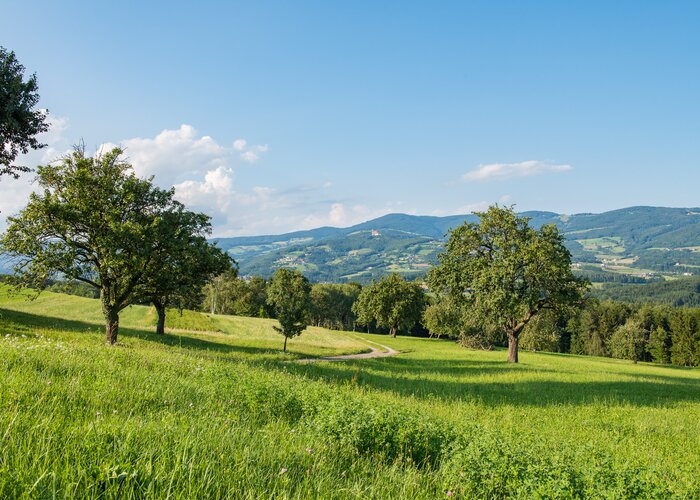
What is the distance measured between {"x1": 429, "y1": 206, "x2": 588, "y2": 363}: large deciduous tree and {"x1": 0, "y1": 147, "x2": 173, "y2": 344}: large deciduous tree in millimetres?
24714

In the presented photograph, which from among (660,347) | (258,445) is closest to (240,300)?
(660,347)

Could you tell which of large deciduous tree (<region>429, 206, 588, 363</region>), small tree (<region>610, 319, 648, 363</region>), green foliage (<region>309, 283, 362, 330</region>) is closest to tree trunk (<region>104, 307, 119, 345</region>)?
large deciduous tree (<region>429, 206, 588, 363</region>)

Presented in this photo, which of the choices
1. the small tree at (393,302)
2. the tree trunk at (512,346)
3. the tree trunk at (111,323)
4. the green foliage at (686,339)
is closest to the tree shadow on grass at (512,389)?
the tree trunk at (512,346)

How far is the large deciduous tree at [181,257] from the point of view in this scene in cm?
2389

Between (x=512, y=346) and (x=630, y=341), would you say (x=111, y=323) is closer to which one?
(x=512, y=346)

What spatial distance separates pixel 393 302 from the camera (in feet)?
319

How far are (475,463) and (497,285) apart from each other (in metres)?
29.4

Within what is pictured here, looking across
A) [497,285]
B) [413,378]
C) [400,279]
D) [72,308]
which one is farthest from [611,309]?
[72,308]

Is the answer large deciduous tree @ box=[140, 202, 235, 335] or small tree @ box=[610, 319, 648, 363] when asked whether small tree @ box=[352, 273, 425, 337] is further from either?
large deciduous tree @ box=[140, 202, 235, 335]

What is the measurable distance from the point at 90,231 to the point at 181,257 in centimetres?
482

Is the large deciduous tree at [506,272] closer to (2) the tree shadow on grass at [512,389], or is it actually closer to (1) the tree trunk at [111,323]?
(2) the tree shadow on grass at [512,389]

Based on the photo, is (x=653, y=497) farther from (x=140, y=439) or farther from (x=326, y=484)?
(x=140, y=439)

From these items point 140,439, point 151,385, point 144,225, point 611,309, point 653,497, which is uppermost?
point 144,225

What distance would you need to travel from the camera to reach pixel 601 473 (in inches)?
235
